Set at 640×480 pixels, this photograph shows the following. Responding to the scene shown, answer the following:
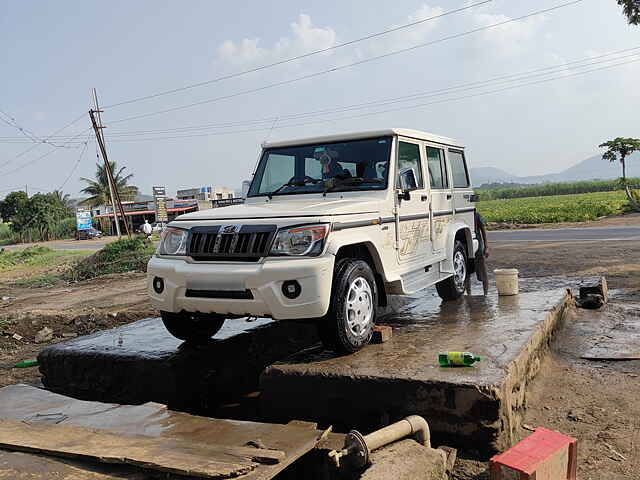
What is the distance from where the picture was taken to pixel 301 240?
4.23 m

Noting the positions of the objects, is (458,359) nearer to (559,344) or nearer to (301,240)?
(301,240)

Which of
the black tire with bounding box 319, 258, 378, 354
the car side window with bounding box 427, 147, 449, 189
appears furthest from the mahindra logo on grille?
the car side window with bounding box 427, 147, 449, 189

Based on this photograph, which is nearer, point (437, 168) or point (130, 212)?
point (437, 168)

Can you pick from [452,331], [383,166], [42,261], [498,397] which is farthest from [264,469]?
[42,261]

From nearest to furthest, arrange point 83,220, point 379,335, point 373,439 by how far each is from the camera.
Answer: point 373,439, point 379,335, point 83,220

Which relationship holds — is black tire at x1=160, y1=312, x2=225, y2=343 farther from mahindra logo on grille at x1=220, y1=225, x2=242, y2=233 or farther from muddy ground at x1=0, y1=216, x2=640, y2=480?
muddy ground at x1=0, y1=216, x2=640, y2=480

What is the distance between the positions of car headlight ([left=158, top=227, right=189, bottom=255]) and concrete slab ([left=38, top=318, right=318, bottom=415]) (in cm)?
100

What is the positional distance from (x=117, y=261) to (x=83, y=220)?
3854 cm

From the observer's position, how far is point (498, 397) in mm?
3668

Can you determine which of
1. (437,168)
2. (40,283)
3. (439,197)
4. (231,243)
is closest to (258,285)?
(231,243)

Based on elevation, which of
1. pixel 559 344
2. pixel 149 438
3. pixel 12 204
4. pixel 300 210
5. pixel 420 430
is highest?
pixel 12 204

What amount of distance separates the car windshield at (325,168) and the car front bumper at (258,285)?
1439mm

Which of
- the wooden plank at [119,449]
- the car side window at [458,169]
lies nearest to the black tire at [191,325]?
the wooden plank at [119,449]

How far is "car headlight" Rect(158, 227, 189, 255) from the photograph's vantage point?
15.4ft
